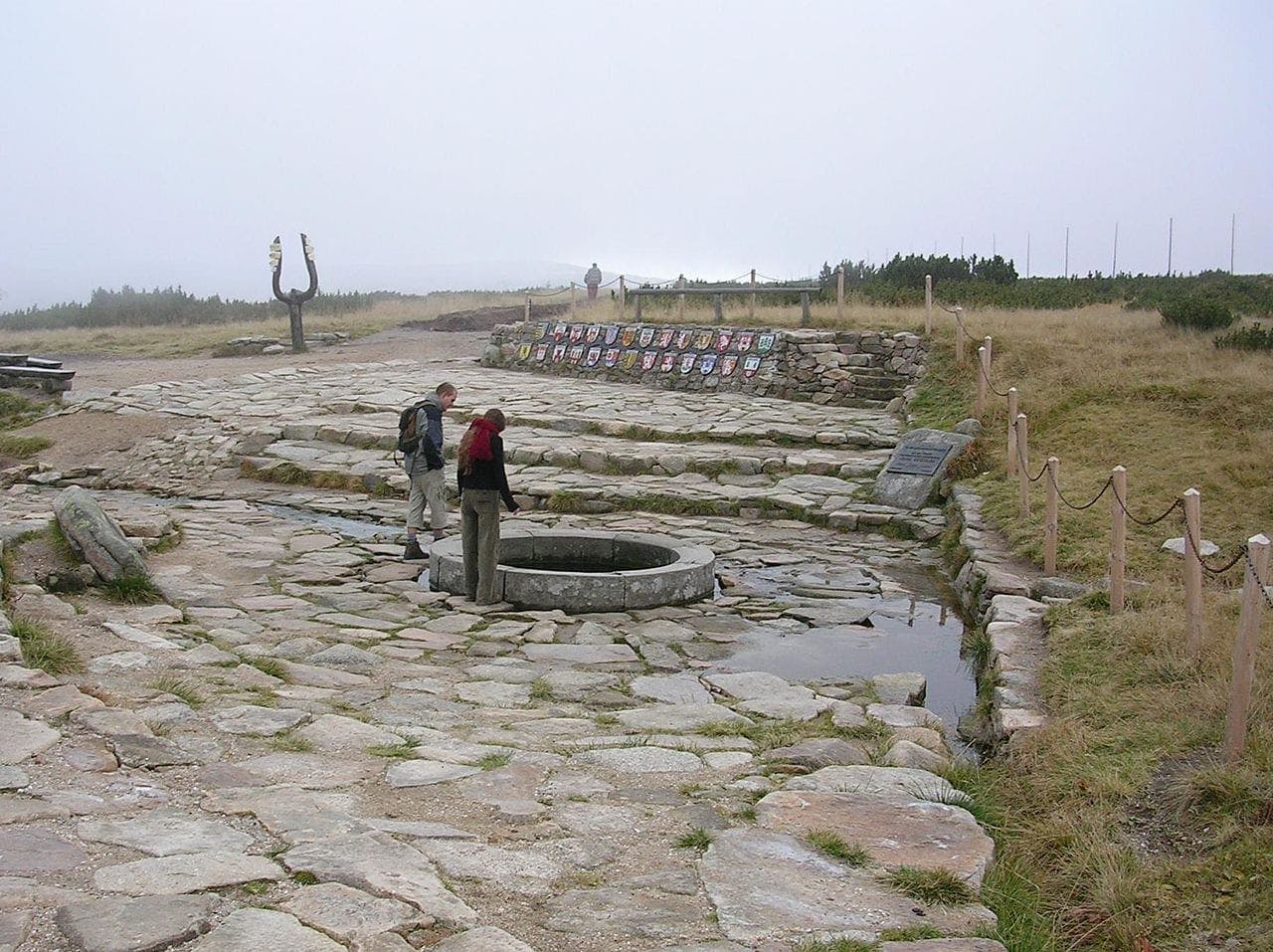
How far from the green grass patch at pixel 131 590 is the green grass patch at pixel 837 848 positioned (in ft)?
19.6

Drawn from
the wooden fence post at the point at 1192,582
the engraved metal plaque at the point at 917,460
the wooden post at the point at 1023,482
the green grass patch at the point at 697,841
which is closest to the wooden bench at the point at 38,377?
the engraved metal plaque at the point at 917,460

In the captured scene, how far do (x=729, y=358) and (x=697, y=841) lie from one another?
1815 centimetres

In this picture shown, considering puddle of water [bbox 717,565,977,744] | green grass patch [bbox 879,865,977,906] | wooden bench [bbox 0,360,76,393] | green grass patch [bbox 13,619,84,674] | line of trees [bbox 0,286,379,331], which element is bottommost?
puddle of water [bbox 717,565,977,744]

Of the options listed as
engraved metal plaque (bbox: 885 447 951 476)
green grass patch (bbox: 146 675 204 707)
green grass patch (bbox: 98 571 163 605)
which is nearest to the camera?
green grass patch (bbox: 146 675 204 707)

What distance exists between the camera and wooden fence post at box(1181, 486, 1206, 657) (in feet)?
21.3

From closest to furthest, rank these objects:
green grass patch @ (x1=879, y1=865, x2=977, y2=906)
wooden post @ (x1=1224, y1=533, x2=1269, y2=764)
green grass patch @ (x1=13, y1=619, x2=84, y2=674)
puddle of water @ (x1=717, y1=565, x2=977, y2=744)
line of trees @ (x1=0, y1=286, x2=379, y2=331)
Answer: green grass patch @ (x1=879, y1=865, x2=977, y2=906), wooden post @ (x1=1224, y1=533, x2=1269, y2=764), green grass patch @ (x1=13, y1=619, x2=84, y2=674), puddle of water @ (x1=717, y1=565, x2=977, y2=744), line of trees @ (x1=0, y1=286, x2=379, y2=331)

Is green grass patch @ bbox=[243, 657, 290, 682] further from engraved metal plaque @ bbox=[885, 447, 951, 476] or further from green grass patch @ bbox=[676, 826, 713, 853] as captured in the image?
engraved metal plaque @ bbox=[885, 447, 951, 476]

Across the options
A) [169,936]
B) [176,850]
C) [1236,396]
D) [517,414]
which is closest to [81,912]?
[169,936]

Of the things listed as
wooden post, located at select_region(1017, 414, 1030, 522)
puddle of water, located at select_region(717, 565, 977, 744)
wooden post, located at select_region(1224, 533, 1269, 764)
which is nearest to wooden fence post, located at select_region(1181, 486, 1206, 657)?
wooden post, located at select_region(1224, 533, 1269, 764)

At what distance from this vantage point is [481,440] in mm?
9531

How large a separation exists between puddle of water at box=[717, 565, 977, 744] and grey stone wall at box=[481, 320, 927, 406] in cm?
1036

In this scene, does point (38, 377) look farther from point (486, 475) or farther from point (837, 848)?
point (837, 848)

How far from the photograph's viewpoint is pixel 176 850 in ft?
13.1

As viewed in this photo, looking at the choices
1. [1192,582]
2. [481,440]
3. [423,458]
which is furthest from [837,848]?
[423,458]
